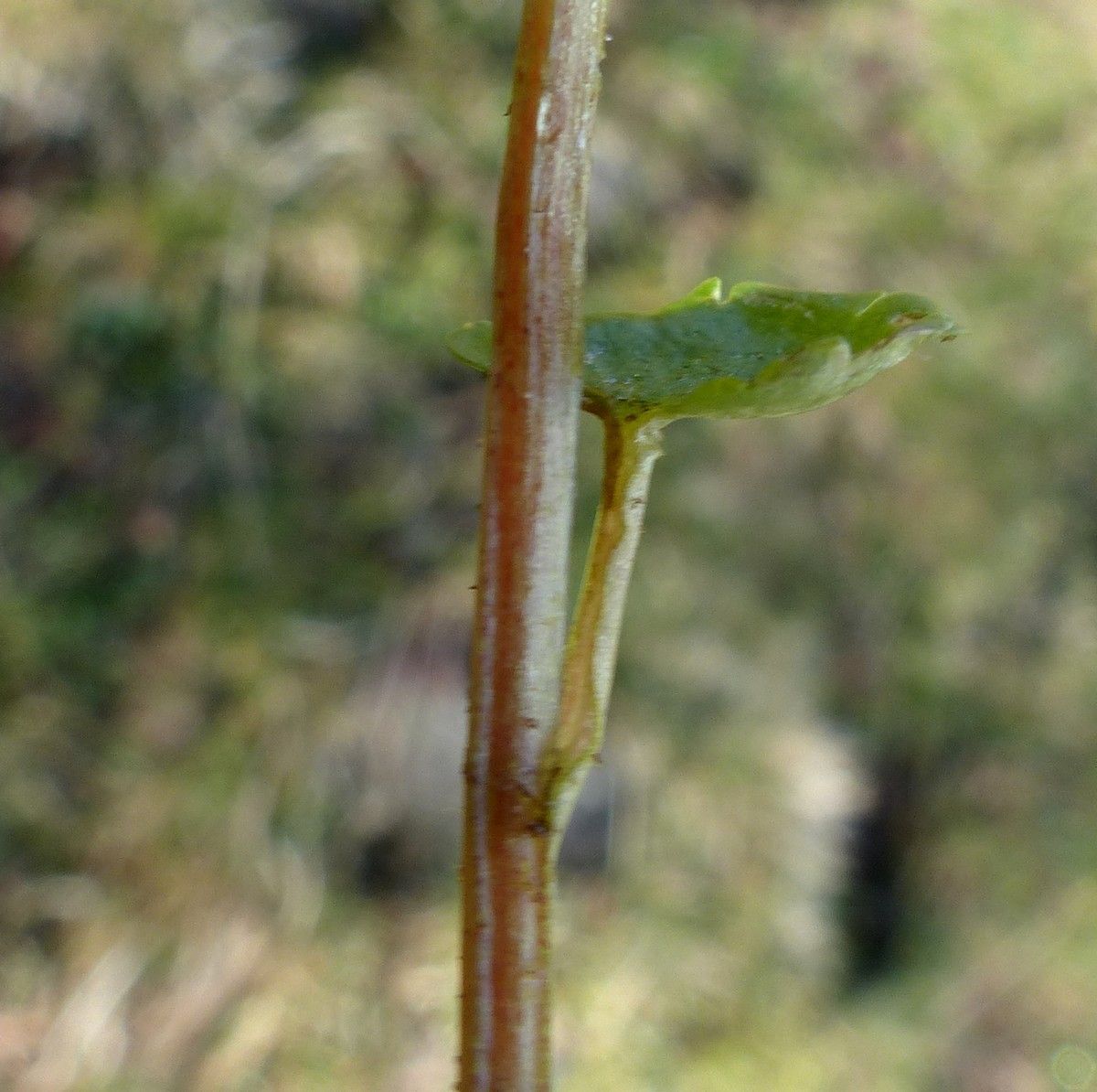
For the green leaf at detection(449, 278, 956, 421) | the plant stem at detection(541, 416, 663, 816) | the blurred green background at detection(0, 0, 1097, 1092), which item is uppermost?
the blurred green background at detection(0, 0, 1097, 1092)

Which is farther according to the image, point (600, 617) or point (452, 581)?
point (452, 581)

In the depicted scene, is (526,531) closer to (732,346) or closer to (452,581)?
(732,346)

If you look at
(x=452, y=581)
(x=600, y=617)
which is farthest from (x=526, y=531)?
(x=452, y=581)

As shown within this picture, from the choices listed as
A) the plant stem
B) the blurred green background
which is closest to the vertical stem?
the plant stem

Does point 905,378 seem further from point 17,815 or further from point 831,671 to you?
point 17,815

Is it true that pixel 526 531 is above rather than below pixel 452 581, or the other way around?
below

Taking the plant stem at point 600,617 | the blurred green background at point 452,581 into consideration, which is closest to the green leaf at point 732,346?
the plant stem at point 600,617

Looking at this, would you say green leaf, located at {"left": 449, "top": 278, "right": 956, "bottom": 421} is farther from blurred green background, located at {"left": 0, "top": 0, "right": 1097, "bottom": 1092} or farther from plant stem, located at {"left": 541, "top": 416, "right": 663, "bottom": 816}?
blurred green background, located at {"left": 0, "top": 0, "right": 1097, "bottom": 1092}
